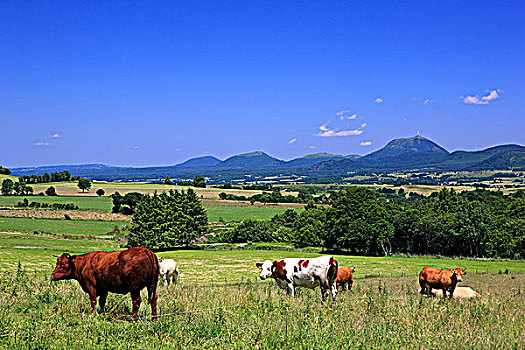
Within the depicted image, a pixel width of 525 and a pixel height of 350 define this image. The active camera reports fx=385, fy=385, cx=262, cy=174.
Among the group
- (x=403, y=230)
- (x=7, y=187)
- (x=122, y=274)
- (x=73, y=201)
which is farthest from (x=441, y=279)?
(x=7, y=187)

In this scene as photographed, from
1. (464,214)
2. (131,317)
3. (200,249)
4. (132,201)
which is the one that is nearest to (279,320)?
(131,317)

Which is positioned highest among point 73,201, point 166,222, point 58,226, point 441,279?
point 441,279

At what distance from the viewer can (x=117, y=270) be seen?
335 inches

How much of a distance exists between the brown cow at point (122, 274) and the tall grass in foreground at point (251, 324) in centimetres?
48

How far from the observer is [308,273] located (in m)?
13.0

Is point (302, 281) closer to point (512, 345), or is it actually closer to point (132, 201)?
point (512, 345)

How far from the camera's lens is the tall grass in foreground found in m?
6.89

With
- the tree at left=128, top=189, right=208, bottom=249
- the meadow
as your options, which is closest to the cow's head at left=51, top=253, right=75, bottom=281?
the meadow

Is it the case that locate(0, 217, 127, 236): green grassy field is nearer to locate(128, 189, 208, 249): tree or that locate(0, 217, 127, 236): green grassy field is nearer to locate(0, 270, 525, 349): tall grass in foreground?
locate(128, 189, 208, 249): tree

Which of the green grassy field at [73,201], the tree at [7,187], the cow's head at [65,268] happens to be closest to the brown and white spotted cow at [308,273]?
the cow's head at [65,268]

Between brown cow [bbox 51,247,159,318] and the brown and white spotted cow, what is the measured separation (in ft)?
19.0

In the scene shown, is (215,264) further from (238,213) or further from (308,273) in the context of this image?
(238,213)

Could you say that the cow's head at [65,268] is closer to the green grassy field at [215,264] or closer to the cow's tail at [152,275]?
the cow's tail at [152,275]

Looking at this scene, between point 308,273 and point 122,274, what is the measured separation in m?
6.56
